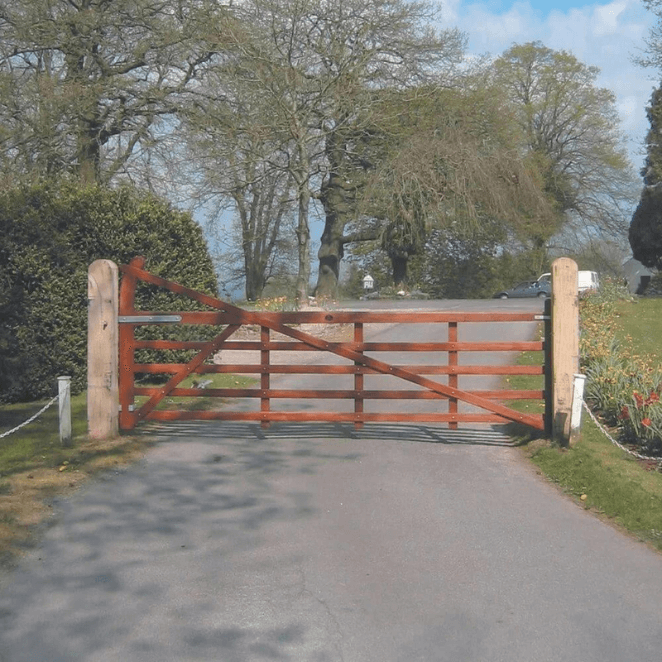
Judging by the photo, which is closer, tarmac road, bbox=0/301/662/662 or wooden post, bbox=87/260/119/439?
tarmac road, bbox=0/301/662/662

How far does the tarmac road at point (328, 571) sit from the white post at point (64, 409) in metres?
1.01

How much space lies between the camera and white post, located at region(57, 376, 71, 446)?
354 inches

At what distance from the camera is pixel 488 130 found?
133 ft

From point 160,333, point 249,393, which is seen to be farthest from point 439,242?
point 249,393

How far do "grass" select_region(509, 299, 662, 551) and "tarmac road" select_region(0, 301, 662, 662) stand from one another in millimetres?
189

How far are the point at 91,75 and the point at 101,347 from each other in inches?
806

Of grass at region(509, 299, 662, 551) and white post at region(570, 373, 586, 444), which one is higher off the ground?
white post at region(570, 373, 586, 444)

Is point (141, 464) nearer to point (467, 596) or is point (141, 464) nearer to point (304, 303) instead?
point (467, 596)

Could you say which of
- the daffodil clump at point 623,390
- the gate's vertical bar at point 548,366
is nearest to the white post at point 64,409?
the gate's vertical bar at point 548,366

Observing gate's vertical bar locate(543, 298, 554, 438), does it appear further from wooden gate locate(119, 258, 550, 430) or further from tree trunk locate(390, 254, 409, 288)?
tree trunk locate(390, 254, 409, 288)

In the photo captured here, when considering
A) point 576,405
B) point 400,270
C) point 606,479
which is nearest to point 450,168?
point 400,270

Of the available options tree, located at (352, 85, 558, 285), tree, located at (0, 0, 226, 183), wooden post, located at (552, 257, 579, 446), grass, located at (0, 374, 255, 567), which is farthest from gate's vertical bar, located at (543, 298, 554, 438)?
tree, located at (352, 85, 558, 285)

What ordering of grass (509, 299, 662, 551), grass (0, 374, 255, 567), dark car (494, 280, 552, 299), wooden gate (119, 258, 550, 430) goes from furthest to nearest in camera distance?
1. dark car (494, 280, 552, 299)
2. wooden gate (119, 258, 550, 430)
3. grass (509, 299, 662, 551)
4. grass (0, 374, 255, 567)

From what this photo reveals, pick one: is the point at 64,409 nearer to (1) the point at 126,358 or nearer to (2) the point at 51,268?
(1) the point at 126,358
